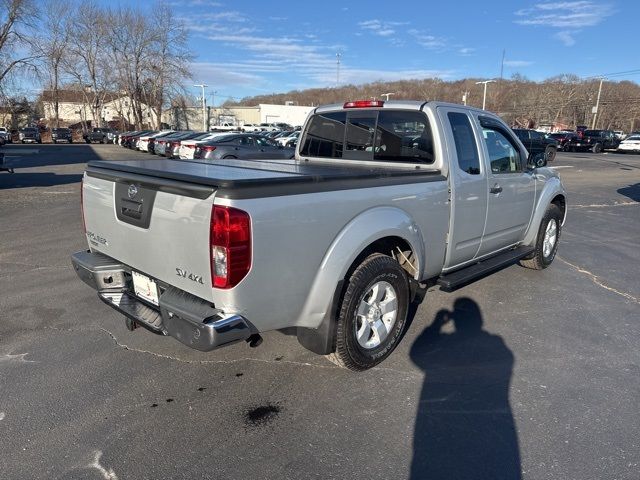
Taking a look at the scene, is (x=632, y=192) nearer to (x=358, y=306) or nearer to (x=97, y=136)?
(x=358, y=306)

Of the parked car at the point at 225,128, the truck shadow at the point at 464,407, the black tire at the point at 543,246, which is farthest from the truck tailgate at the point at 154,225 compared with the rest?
the parked car at the point at 225,128

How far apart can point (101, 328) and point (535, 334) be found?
3.96m

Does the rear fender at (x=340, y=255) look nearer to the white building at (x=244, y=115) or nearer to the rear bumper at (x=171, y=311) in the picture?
the rear bumper at (x=171, y=311)

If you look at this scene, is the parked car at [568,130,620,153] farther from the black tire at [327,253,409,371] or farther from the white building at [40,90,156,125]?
the white building at [40,90,156,125]

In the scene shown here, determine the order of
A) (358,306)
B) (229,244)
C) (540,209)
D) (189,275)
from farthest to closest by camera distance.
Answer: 1. (540,209)
2. (358,306)
3. (189,275)
4. (229,244)

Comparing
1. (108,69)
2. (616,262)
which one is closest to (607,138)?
(616,262)

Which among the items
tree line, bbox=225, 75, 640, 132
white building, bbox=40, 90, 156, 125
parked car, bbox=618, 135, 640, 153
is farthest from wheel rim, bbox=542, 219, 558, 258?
tree line, bbox=225, 75, 640, 132

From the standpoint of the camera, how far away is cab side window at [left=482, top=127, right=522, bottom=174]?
4577 millimetres

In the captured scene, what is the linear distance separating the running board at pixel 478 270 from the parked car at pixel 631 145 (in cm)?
3773

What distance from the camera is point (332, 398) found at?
314 centimetres

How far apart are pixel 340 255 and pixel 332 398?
3.30 feet

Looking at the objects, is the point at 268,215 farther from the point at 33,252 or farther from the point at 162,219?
the point at 33,252

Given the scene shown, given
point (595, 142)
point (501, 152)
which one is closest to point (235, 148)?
point (501, 152)

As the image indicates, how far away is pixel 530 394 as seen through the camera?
3.21 meters
